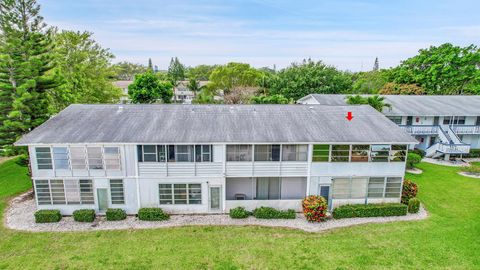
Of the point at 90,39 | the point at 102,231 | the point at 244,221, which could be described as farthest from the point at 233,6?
the point at 102,231

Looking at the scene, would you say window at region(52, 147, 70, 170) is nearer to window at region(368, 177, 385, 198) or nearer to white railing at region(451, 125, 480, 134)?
window at region(368, 177, 385, 198)

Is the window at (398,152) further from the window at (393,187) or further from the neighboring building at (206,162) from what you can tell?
the window at (393,187)

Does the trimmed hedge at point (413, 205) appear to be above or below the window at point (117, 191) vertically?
below

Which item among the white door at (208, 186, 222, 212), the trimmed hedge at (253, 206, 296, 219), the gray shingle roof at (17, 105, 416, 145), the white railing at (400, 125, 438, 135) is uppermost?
the gray shingle roof at (17, 105, 416, 145)

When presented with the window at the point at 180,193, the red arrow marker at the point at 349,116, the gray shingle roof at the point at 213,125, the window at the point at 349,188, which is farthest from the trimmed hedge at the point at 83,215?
the red arrow marker at the point at 349,116

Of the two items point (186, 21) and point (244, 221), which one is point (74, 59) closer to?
point (186, 21)

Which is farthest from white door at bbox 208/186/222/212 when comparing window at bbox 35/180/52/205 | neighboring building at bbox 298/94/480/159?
neighboring building at bbox 298/94/480/159
